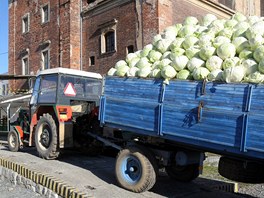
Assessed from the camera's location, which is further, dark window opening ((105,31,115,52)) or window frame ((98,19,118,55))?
dark window opening ((105,31,115,52))

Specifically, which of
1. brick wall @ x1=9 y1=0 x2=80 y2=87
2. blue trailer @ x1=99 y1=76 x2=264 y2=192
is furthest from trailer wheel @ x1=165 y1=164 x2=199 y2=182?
brick wall @ x1=9 y1=0 x2=80 y2=87

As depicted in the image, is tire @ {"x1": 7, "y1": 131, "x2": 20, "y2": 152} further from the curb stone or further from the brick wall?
the brick wall

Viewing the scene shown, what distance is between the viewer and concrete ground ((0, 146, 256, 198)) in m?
5.94

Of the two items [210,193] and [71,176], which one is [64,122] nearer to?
[71,176]

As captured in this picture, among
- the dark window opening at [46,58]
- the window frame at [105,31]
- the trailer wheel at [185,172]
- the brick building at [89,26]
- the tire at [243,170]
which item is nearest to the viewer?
the tire at [243,170]

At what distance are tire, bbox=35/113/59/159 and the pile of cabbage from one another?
9.44 feet

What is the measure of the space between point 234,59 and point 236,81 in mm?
456

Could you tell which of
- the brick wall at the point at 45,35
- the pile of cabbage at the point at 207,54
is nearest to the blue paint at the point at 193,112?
the pile of cabbage at the point at 207,54

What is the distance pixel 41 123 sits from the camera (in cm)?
901

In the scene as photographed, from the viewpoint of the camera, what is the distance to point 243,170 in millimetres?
5090

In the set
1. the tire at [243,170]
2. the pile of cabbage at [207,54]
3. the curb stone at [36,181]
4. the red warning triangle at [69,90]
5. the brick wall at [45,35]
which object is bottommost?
the curb stone at [36,181]

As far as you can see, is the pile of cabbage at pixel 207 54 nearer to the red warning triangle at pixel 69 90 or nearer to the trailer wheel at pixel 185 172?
the trailer wheel at pixel 185 172

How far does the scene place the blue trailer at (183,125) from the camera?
14.6 feet

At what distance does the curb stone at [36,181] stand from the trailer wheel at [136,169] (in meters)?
0.88
